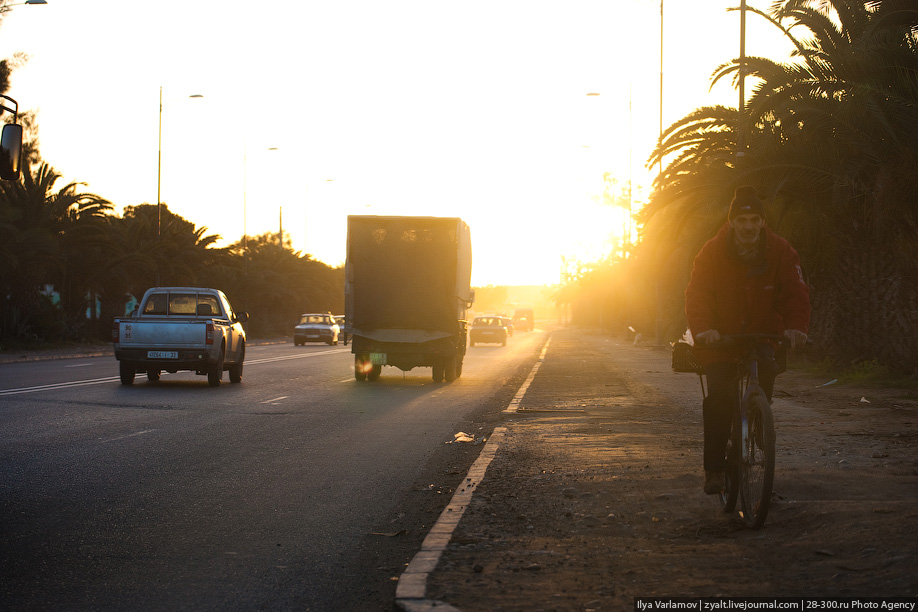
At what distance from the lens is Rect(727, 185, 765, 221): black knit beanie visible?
232 inches

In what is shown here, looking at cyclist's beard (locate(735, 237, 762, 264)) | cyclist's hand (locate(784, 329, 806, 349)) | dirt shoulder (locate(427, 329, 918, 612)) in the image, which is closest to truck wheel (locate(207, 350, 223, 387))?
dirt shoulder (locate(427, 329, 918, 612))

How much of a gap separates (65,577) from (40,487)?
9.53 ft

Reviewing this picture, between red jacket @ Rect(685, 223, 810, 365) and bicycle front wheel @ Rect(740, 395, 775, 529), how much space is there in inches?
18.8

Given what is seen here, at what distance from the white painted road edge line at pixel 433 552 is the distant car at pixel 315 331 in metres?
41.5

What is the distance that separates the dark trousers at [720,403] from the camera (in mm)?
6055

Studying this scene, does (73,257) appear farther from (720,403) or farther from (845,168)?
(720,403)

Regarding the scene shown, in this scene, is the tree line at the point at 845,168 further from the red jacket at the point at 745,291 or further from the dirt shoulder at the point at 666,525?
the red jacket at the point at 745,291

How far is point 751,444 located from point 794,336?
677 mm

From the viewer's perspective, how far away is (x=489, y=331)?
173ft

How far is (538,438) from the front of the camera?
10859mm

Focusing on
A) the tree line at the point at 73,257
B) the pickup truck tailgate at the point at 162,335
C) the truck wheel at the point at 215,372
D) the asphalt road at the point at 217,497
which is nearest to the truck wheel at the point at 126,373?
the pickup truck tailgate at the point at 162,335

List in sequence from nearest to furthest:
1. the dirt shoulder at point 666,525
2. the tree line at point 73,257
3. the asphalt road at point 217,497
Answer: the dirt shoulder at point 666,525 < the asphalt road at point 217,497 < the tree line at point 73,257

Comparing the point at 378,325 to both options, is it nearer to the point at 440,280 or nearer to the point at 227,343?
the point at 440,280

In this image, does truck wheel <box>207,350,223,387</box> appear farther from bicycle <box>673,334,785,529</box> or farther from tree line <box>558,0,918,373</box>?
bicycle <box>673,334,785,529</box>
